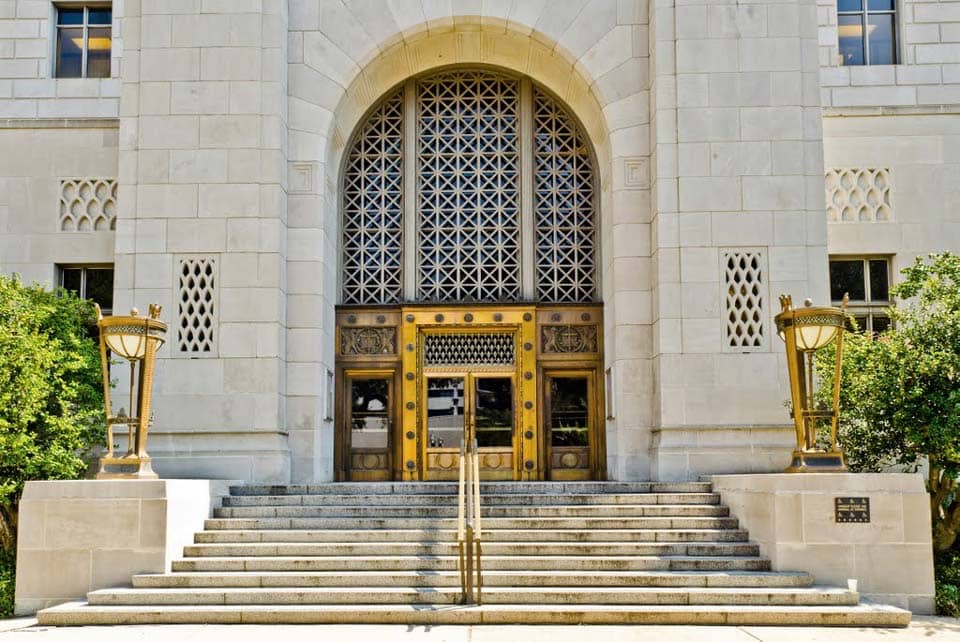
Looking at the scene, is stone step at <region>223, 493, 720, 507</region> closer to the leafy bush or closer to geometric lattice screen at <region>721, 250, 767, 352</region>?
the leafy bush

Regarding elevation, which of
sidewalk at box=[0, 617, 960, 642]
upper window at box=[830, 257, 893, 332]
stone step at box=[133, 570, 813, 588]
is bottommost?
sidewalk at box=[0, 617, 960, 642]

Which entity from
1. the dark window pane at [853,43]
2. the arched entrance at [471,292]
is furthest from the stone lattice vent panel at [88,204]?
the dark window pane at [853,43]

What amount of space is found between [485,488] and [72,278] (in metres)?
7.80

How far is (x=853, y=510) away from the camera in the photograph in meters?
11.3

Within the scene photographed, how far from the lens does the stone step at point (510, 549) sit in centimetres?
1158

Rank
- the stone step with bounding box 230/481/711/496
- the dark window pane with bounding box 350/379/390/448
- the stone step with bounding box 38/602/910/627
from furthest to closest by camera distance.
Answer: the dark window pane with bounding box 350/379/390/448
the stone step with bounding box 230/481/711/496
the stone step with bounding box 38/602/910/627

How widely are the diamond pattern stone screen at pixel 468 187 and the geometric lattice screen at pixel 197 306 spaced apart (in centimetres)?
326

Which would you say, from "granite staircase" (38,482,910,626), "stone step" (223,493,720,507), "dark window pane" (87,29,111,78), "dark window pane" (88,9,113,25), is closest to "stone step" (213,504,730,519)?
"granite staircase" (38,482,910,626)

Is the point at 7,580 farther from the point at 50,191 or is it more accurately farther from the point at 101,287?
the point at 50,191

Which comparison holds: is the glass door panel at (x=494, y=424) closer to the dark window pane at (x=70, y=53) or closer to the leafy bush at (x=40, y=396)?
the leafy bush at (x=40, y=396)

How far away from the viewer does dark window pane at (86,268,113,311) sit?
53.7 ft

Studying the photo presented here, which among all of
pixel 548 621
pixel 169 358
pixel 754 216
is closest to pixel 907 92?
pixel 754 216

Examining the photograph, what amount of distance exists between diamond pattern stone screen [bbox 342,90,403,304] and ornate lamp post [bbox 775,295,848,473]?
6670 millimetres

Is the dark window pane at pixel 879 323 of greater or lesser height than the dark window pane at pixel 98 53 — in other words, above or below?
below
